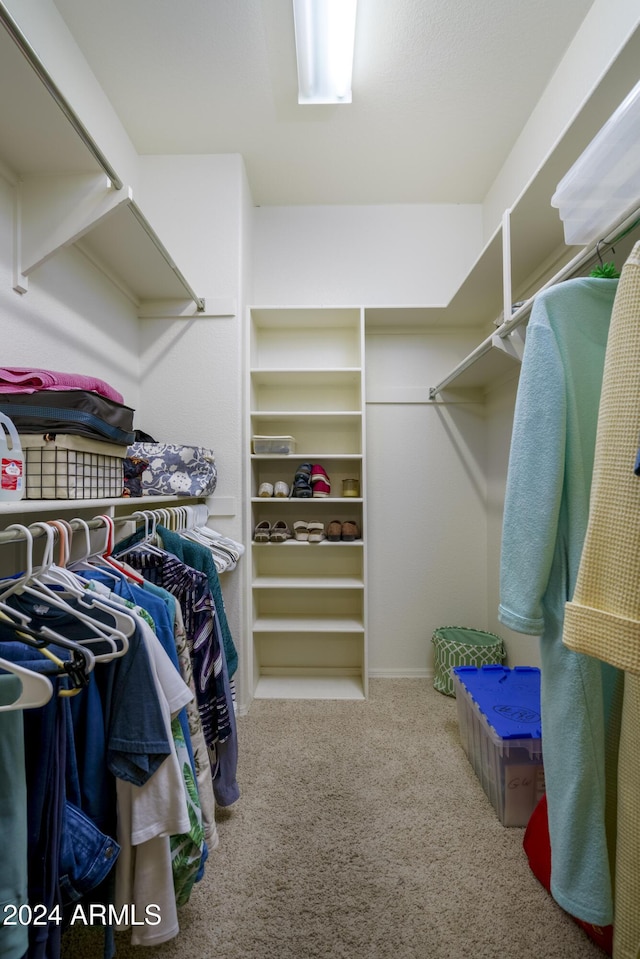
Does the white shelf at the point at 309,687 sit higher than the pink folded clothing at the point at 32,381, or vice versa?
the pink folded clothing at the point at 32,381

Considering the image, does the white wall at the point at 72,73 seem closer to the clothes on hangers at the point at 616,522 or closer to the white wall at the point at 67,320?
the white wall at the point at 67,320

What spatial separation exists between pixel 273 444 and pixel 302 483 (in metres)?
0.26

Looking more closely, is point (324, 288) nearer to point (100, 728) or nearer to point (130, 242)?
point (130, 242)

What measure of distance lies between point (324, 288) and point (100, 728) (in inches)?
95.9

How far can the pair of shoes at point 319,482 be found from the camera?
7.84 feet

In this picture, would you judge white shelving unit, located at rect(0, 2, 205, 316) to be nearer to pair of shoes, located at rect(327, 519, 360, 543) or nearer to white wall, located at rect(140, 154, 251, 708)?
white wall, located at rect(140, 154, 251, 708)

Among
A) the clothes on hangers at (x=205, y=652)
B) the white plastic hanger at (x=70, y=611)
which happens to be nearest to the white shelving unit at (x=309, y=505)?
the clothes on hangers at (x=205, y=652)

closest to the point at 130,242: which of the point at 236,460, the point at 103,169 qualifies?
the point at 103,169

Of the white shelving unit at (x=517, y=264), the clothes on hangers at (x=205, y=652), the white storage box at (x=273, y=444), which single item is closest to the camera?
the white shelving unit at (x=517, y=264)

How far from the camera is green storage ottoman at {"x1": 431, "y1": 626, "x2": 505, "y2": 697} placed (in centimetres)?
227

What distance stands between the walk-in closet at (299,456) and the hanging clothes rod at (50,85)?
0.01m

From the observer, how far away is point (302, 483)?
2.36 metres

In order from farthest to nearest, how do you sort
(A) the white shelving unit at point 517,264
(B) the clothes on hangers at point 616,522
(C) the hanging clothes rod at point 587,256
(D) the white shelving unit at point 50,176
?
(A) the white shelving unit at point 517,264 → (D) the white shelving unit at point 50,176 → (C) the hanging clothes rod at point 587,256 → (B) the clothes on hangers at point 616,522

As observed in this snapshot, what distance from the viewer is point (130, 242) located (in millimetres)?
1684
